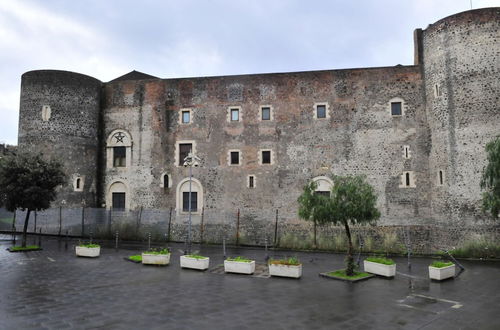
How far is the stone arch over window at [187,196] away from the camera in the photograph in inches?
1058

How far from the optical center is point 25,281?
12625 millimetres

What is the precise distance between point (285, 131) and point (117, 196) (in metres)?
12.8

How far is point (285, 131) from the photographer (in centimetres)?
2616

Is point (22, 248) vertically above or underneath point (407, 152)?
underneath

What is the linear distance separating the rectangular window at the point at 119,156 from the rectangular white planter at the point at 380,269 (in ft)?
64.9

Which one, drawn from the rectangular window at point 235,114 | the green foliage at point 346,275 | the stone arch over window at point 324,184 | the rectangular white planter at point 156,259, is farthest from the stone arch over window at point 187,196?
the green foliage at point 346,275

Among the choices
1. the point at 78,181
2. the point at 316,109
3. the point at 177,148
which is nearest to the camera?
the point at 316,109

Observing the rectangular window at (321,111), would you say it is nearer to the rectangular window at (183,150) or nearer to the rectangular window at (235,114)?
the rectangular window at (235,114)

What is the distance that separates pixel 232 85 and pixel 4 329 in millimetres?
21264

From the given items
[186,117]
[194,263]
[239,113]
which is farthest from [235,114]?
[194,263]

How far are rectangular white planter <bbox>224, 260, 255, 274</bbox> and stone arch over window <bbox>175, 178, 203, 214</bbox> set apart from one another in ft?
41.4

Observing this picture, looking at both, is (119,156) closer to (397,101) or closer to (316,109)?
(316,109)

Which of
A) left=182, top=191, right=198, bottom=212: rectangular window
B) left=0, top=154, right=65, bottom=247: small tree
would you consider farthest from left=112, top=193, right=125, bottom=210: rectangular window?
left=0, top=154, right=65, bottom=247: small tree

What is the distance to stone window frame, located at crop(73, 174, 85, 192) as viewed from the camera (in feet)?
89.4
